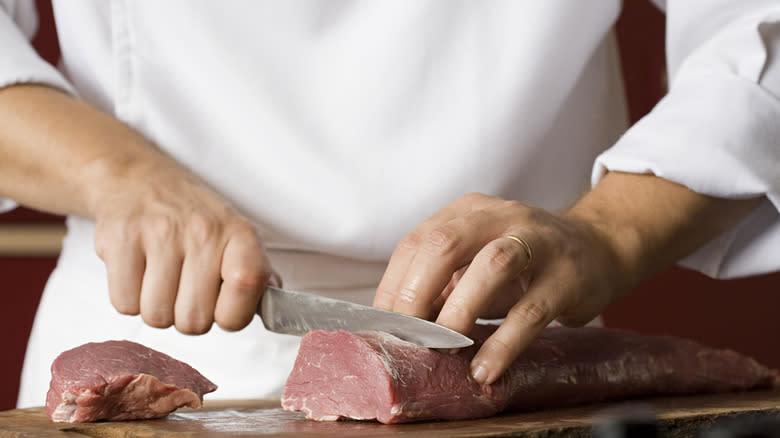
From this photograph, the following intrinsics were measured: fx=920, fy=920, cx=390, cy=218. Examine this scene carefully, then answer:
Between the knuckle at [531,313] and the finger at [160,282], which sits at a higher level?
the finger at [160,282]

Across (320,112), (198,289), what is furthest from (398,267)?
(320,112)

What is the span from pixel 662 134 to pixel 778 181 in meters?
0.23

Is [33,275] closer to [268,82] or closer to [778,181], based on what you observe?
[268,82]

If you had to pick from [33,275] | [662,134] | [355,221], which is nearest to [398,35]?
[355,221]

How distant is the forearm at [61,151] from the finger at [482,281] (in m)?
0.66

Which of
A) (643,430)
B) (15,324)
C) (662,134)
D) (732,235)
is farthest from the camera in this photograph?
(15,324)

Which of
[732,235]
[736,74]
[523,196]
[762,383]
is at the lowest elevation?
[762,383]

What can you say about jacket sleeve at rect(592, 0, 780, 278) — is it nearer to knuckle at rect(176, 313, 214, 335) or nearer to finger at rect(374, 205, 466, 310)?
finger at rect(374, 205, 466, 310)

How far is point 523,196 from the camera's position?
2004 mm

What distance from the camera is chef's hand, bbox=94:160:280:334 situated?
148cm

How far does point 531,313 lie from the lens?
1341 millimetres

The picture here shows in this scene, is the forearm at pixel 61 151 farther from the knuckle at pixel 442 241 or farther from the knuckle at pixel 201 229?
the knuckle at pixel 442 241

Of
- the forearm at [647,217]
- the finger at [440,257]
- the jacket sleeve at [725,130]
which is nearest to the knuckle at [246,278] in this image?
the finger at [440,257]

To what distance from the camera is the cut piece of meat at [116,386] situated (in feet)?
4.33
